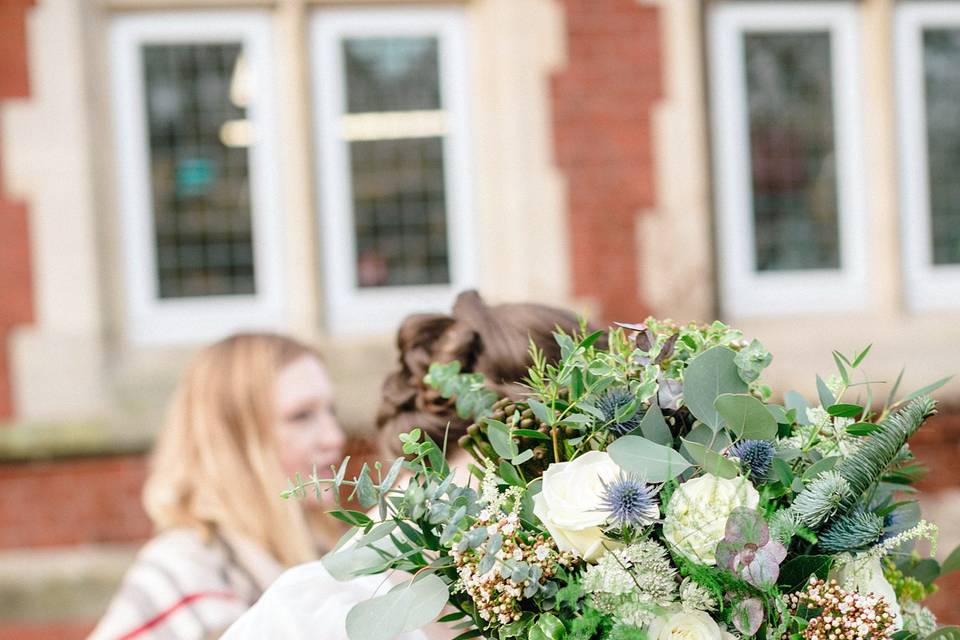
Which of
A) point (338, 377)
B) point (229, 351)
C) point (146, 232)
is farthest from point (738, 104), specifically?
point (229, 351)

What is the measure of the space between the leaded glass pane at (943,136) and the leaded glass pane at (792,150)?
46 cm

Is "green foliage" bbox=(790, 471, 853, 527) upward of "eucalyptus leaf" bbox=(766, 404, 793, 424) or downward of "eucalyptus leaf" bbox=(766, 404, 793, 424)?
downward

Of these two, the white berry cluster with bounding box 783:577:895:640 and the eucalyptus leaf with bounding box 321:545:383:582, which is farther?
the eucalyptus leaf with bounding box 321:545:383:582

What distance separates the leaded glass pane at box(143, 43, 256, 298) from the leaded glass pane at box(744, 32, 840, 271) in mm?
2213

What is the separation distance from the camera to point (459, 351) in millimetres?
1552

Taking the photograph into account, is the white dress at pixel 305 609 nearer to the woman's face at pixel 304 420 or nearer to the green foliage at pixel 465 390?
the green foliage at pixel 465 390

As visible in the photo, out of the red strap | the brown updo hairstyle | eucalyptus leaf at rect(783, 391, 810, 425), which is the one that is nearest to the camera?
eucalyptus leaf at rect(783, 391, 810, 425)

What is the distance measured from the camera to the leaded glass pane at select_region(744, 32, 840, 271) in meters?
4.73

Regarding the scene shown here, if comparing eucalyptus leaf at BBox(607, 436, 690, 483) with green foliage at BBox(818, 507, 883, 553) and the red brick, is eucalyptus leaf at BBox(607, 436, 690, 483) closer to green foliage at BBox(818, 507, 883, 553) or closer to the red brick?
green foliage at BBox(818, 507, 883, 553)

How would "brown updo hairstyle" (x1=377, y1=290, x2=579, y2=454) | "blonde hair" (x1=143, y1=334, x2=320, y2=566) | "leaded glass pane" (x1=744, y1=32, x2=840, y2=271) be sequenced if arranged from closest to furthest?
"brown updo hairstyle" (x1=377, y1=290, x2=579, y2=454) < "blonde hair" (x1=143, y1=334, x2=320, y2=566) < "leaded glass pane" (x1=744, y1=32, x2=840, y2=271)

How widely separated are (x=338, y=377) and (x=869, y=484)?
11.3ft

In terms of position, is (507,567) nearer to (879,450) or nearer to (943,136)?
(879,450)

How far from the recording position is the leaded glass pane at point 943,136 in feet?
15.8

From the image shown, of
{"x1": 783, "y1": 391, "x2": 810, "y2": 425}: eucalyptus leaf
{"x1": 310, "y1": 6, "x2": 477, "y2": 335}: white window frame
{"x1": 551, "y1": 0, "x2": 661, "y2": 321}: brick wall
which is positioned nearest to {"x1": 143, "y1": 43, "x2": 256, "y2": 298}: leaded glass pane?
{"x1": 310, "y1": 6, "x2": 477, "y2": 335}: white window frame
